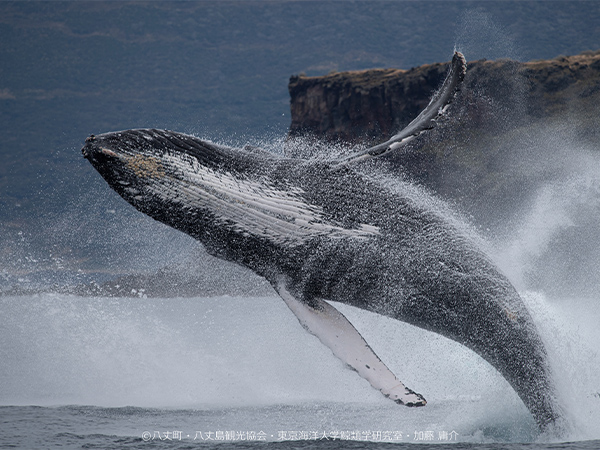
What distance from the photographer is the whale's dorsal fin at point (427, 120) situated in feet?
23.6

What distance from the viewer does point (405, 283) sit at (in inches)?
269

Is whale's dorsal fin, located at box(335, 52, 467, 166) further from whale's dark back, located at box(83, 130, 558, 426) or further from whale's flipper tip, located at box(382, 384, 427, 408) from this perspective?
whale's flipper tip, located at box(382, 384, 427, 408)

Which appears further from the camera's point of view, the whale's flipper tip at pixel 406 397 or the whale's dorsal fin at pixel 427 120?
the whale's dorsal fin at pixel 427 120

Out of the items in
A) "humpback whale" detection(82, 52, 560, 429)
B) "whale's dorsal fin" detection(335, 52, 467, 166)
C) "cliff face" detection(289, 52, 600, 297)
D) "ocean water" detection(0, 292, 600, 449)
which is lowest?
"ocean water" detection(0, 292, 600, 449)

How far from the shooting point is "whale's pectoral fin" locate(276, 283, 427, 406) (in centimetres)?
626

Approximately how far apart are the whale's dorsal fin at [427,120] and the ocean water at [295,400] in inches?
95.5

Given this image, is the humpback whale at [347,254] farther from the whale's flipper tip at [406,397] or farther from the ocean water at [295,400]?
the ocean water at [295,400]

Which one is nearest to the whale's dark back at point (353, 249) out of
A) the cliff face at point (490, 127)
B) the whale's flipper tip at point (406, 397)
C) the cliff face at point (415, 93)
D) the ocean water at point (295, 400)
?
the ocean water at point (295, 400)

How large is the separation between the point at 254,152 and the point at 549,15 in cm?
16305

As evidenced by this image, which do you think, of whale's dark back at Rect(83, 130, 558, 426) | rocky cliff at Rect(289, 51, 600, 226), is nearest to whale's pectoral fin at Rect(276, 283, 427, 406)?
whale's dark back at Rect(83, 130, 558, 426)

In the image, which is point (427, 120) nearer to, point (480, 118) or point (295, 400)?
point (295, 400)

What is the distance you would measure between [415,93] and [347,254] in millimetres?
56850

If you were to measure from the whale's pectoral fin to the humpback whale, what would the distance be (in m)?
0.01

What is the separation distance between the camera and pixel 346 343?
21.9 ft
